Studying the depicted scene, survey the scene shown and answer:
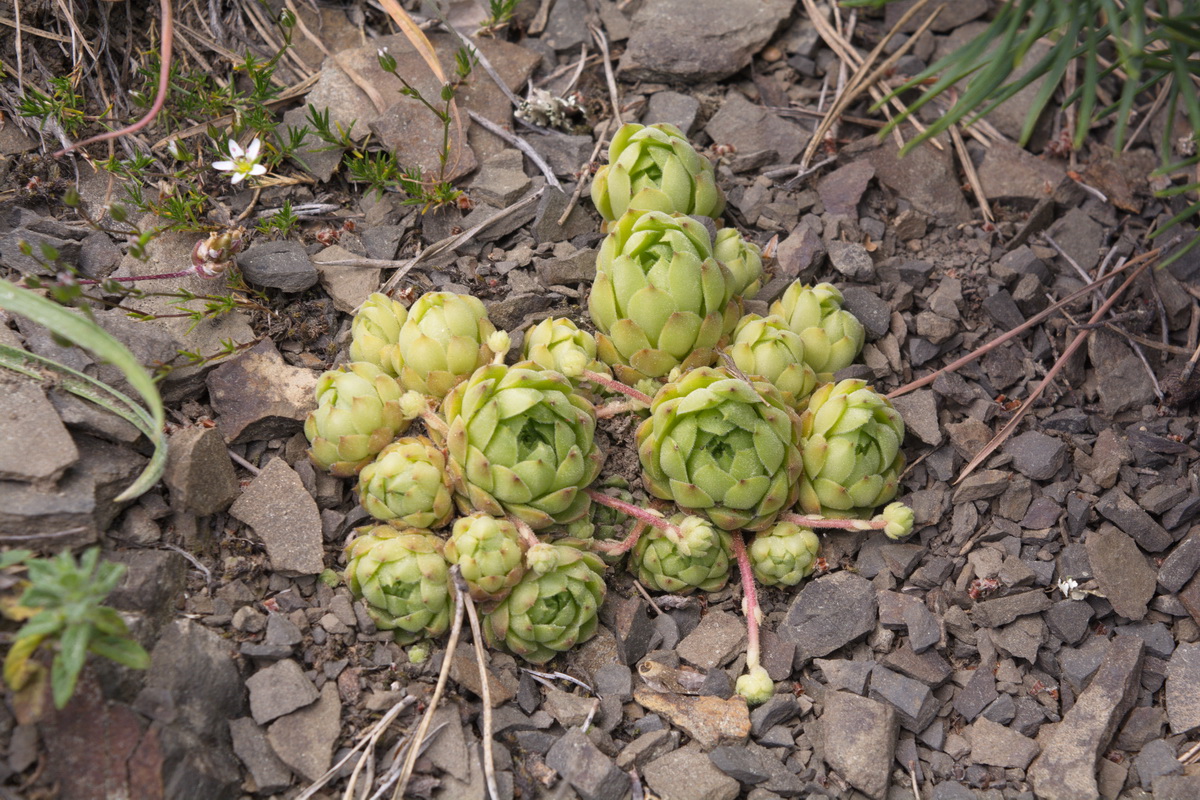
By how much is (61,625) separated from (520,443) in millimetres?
1268

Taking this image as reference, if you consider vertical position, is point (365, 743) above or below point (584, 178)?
below

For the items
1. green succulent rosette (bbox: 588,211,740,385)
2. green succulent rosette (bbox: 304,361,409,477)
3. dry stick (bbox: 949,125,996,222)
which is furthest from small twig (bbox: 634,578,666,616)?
dry stick (bbox: 949,125,996,222)

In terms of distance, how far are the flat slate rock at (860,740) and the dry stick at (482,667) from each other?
1001 mm

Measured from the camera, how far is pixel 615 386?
10.0 feet

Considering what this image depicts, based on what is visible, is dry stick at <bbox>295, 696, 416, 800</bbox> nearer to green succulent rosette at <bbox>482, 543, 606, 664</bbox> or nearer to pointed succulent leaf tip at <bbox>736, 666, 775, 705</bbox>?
green succulent rosette at <bbox>482, 543, 606, 664</bbox>

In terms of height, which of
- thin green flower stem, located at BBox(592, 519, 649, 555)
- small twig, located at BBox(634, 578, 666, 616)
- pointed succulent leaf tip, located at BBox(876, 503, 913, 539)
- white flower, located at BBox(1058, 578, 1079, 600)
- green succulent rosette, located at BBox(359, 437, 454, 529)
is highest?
green succulent rosette, located at BBox(359, 437, 454, 529)

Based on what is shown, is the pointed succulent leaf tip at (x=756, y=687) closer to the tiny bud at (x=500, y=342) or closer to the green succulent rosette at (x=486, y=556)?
the green succulent rosette at (x=486, y=556)

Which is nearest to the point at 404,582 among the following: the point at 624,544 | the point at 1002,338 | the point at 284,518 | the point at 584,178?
the point at 284,518

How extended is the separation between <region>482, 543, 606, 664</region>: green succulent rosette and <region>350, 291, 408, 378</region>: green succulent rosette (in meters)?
0.90

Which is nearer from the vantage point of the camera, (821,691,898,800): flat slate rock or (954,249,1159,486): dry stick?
(821,691,898,800): flat slate rock

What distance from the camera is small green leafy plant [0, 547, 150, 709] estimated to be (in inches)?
76.7

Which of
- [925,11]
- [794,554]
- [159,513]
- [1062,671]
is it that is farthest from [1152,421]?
[159,513]

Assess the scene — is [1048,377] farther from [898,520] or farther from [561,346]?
[561,346]

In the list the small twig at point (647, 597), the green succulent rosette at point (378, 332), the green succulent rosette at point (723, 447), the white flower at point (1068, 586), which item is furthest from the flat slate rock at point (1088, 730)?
the green succulent rosette at point (378, 332)
